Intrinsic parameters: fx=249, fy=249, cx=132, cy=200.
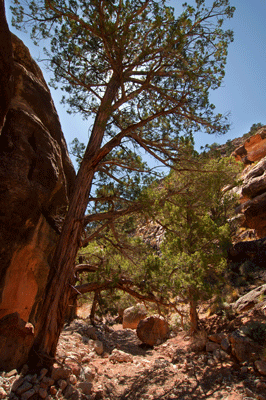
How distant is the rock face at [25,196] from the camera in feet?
15.9

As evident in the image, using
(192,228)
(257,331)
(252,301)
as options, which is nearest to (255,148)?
(252,301)

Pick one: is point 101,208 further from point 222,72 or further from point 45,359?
point 222,72

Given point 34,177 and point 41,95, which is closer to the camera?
point 34,177

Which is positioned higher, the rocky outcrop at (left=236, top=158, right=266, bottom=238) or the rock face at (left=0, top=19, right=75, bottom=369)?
the rocky outcrop at (left=236, top=158, right=266, bottom=238)

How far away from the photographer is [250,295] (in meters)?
9.41

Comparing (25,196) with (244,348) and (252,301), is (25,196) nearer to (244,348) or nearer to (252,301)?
(244,348)

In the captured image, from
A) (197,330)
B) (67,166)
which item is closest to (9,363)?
(67,166)

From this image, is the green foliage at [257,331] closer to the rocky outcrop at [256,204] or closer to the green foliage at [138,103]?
the green foliage at [138,103]

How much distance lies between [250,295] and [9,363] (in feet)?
27.6

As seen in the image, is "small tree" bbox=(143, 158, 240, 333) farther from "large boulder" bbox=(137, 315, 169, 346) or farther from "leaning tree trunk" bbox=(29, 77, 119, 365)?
"large boulder" bbox=(137, 315, 169, 346)

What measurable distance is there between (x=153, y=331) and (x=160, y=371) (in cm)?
335

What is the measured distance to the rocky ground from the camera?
420 centimetres

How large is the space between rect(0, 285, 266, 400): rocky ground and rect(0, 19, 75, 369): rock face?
0.68m

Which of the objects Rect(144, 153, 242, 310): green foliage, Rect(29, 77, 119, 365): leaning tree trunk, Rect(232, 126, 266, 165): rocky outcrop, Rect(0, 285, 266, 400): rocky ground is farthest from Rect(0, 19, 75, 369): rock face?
Rect(232, 126, 266, 165): rocky outcrop
